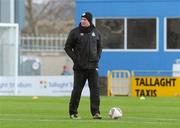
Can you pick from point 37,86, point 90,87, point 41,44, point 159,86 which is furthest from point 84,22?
point 41,44

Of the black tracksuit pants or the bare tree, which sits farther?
the bare tree

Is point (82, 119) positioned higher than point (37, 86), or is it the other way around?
point (82, 119)

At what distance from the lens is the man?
16891 millimetres

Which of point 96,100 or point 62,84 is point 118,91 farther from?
point 96,100

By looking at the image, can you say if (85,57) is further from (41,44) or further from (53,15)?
(53,15)

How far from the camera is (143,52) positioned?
38375mm

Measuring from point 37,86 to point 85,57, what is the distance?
1751 centimetres

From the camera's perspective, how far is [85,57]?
1691 cm

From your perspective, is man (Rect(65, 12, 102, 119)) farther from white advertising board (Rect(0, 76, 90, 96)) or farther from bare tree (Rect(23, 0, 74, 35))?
bare tree (Rect(23, 0, 74, 35))

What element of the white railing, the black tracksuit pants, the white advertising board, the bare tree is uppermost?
the bare tree

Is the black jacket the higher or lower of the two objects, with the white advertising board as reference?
higher

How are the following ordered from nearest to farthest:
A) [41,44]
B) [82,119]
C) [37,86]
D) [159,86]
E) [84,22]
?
[82,119]
[84,22]
[159,86]
[37,86]
[41,44]

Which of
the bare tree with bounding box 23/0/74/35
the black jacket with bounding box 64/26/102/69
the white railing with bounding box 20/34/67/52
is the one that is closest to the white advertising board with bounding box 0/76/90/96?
the black jacket with bounding box 64/26/102/69

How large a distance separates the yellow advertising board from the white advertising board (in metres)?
3.32
